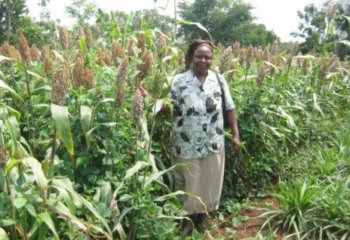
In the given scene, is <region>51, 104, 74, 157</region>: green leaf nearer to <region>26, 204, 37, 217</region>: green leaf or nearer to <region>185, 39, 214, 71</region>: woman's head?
<region>26, 204, 37, 217</region>: green leaf

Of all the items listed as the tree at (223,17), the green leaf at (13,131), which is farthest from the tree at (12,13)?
the green leaf at (13,131)

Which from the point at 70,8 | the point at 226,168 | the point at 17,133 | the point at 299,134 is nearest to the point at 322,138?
the point at 299,134

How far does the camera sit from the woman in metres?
3.54

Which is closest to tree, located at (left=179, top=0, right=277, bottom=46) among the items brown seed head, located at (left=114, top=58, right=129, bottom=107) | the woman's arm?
the woman's arm

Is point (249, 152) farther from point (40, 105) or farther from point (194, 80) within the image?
point (40, 105)

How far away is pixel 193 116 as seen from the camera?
3541 mm

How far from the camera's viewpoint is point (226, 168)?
4281 mm

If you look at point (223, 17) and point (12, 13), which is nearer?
point (12, 13)

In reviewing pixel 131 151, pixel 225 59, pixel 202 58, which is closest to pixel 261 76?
pixel 225 59

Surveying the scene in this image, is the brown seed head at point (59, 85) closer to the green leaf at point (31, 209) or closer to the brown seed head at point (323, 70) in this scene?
the green leaf at point (31, 209)

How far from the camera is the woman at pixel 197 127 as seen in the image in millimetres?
3539

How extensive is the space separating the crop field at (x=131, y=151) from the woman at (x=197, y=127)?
0.53ft

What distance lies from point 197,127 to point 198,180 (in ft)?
1.42

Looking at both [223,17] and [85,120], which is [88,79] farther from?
[223,17]
